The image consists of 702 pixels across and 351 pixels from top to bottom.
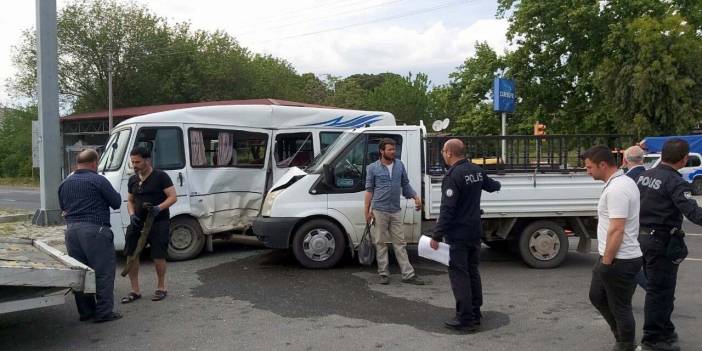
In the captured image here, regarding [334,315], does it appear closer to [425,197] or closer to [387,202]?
[387,202]

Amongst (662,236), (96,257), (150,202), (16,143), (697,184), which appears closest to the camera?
(662,236)

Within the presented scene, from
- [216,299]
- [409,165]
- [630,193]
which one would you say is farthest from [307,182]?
[630,193]

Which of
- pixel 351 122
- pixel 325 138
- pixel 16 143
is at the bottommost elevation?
pixel 325 138

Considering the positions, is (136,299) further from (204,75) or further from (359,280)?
(204,75)

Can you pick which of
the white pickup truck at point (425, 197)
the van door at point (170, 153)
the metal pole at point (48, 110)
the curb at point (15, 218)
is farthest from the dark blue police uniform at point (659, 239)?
the curb at point (15, 218)

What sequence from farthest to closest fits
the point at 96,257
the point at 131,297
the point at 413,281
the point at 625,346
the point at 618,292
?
the point at 413,281 → the point at 131,297 → the point at 96,257 → the point at 625,346 → the point at 618,292

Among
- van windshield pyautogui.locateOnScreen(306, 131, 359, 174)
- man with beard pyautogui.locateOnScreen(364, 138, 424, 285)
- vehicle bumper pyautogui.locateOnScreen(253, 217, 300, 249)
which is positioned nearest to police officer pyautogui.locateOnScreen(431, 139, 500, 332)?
man with beard pyautogui.locateOnScreen(364, 138, 424, 285)

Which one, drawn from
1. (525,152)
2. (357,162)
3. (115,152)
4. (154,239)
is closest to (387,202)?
(357,162)

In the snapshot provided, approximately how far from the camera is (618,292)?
4.39m

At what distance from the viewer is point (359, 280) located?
7539 millimetres

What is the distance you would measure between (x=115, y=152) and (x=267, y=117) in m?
2.34

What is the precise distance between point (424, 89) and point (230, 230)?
52168 mm

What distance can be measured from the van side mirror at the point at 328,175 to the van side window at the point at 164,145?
2307 millimetres

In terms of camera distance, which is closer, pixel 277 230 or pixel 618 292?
pixel 618 292
